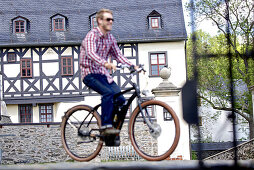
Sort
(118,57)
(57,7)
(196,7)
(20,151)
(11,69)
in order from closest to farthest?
(196,7) < (118,57) < (20,151) < (11,69) < (57,7)

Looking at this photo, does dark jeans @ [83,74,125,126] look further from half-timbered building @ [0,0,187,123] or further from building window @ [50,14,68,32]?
building window @ [50,14,68,32]

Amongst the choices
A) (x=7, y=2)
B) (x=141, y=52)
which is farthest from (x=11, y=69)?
(x=141, y=52)

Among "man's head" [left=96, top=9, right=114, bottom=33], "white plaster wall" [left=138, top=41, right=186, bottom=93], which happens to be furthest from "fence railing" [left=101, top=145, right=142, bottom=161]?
"man's head" [left=96, top=9, right=114, bottom=33]

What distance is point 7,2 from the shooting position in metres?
24.2

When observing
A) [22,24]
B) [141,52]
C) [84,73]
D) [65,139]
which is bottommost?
[65,139]

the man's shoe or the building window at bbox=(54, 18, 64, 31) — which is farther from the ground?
the building window at bbox=(54, 18, 64, 31)

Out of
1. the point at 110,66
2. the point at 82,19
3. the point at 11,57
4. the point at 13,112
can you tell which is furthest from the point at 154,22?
the point at 110,66

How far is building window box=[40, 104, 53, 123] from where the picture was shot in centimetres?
2284

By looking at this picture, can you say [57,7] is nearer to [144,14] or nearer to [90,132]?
[144,14]

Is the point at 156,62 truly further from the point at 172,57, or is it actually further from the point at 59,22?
the point at 59,22

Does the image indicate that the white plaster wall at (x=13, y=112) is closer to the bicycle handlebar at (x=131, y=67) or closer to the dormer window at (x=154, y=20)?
the dormer window at (x=154, y=20)

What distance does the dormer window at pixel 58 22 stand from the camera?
76.4 feet

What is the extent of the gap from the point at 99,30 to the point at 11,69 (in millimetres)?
19712

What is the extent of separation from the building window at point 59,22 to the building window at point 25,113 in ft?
14.9
